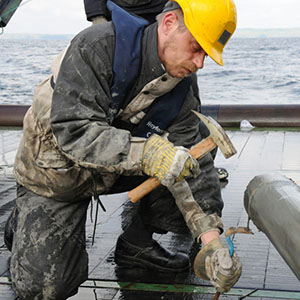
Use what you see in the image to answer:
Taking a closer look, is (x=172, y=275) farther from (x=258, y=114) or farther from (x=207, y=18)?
(x=258, y=114)

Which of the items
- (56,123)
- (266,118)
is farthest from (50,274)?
(266,118)

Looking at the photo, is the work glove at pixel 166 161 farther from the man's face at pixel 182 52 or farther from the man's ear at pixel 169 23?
the man's ear at pixel 169 23

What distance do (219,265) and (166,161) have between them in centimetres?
52

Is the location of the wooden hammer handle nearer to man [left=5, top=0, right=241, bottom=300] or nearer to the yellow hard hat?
man [left=5, top=0, right=241, bottom=300]

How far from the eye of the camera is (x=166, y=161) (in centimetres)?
243

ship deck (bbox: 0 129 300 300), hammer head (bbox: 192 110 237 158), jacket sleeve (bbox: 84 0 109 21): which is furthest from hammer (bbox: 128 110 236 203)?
jacket sleeve (bbox: 84 0 109 21)

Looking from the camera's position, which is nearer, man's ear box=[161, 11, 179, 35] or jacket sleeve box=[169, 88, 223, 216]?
man's ear box=[161, 11, 179, 35]

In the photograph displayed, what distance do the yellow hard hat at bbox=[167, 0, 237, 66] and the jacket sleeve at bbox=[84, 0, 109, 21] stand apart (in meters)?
1.41

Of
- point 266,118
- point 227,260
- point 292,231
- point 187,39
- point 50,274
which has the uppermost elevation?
point 187,39

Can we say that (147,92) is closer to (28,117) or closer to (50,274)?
(28,117)

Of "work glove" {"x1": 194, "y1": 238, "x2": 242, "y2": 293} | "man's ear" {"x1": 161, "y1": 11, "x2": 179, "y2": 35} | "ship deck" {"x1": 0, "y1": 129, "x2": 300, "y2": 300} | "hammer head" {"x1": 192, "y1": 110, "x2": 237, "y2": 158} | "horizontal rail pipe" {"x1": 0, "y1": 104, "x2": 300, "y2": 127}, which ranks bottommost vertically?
"horizontal rail pipe" {"x1": 0, "y1": 104, "x2": 300, "y2": 127}

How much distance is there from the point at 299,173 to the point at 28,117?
304 cm

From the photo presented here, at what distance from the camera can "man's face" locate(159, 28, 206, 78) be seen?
8.54 ft

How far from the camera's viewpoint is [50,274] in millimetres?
2727
